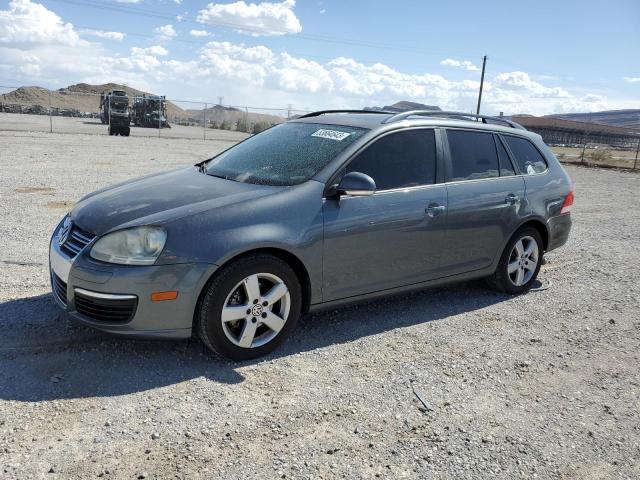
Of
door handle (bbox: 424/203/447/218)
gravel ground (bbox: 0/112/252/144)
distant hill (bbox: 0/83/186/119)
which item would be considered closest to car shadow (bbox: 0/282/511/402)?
door handle (bbox: 424/203/447/218)

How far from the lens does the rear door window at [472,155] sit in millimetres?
4992

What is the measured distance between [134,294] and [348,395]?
1463 millimetres

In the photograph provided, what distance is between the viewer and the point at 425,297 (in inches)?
216

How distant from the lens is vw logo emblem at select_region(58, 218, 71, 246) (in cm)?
388

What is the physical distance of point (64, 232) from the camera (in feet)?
13.0

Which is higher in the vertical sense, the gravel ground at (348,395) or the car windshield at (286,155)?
the car windshield at (286,155)

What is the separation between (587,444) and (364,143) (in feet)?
8.34

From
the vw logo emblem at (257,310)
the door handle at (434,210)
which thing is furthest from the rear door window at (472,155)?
the vw logo emblem at (257,310)

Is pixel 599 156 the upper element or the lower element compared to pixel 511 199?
upper

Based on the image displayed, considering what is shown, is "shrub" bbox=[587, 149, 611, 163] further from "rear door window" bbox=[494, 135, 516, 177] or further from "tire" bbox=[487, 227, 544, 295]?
"rear door window" bbox=[494, 135, 516, 177]

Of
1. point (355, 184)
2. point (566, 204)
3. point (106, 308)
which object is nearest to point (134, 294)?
point (106, 308)

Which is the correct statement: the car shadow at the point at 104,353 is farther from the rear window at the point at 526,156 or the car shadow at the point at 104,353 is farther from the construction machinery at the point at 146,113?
the construction machinery at the point at 146,113

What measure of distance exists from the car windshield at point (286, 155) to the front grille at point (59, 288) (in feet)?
4.72

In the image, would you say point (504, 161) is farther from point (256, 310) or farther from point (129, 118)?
point (129, 118)
